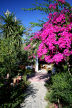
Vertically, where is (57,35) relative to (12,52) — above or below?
above

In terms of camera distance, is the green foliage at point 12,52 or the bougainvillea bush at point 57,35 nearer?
the bougainvillea bush at point 57,35

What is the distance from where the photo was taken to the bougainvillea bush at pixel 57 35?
4.28 metres

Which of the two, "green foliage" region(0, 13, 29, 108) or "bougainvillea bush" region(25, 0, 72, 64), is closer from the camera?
"bougainvillea bush" region(25, 0, 72, 64)

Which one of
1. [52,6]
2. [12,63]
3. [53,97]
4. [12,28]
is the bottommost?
[53,97]

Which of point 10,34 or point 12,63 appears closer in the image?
point 12,63

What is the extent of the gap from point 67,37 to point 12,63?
3.53 metres

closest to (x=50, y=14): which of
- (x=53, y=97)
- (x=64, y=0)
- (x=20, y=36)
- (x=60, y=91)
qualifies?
(x=64, y=0)

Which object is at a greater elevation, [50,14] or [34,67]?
[50,14]

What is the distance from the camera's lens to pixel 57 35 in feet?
15.9

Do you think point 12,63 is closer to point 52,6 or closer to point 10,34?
point 10,34

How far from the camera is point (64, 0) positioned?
5.14 m

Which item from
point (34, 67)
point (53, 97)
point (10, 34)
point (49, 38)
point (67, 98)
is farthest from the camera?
point (34, 67)

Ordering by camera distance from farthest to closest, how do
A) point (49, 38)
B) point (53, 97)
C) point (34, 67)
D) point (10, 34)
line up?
point (34, 67) < point (10, 34) < point (53, 97) < point (49, 38)

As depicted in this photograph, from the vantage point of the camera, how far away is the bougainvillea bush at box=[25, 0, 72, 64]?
4.28 meters
